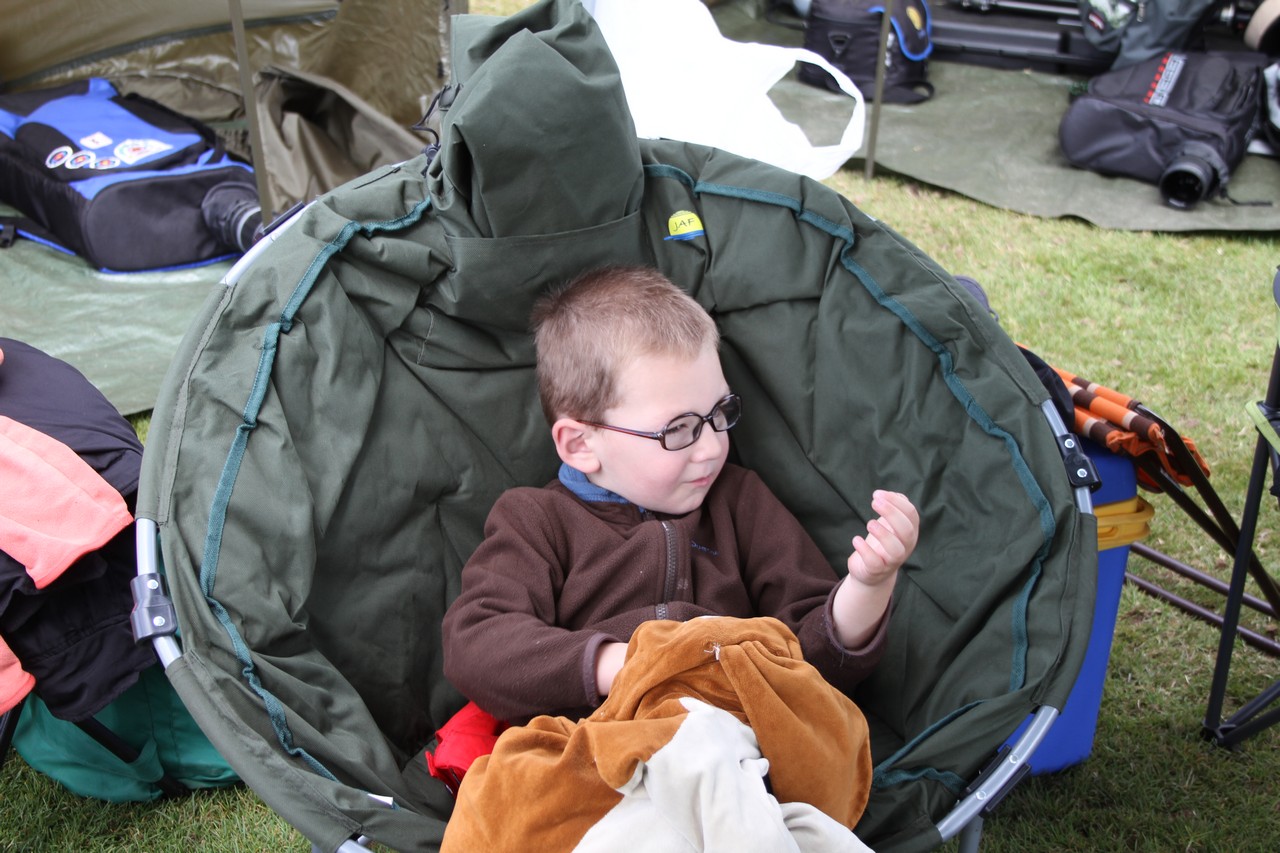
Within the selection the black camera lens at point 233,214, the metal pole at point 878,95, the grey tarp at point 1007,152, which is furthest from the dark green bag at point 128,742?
the grey tarp at point 1007,152

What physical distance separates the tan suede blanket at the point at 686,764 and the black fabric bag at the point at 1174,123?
12.2 ft

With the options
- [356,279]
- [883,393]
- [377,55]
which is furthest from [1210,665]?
[377,55]

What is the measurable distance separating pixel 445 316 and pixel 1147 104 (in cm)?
359

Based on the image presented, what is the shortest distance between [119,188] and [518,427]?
2.26m

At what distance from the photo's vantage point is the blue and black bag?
143 inches

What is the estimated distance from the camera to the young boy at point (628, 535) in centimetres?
161

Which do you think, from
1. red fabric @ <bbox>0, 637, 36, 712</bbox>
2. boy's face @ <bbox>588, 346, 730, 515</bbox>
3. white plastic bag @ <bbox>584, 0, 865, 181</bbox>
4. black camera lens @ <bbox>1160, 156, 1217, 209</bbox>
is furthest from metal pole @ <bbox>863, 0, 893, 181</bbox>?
red fabric @ <bbox>0, 637, 36, 712</bbox>

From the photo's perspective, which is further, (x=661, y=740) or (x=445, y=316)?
(x=445, y=316)

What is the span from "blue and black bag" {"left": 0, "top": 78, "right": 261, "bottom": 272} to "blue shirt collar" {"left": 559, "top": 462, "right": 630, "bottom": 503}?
2.14m

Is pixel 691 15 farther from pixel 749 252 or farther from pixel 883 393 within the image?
pixel 883 393

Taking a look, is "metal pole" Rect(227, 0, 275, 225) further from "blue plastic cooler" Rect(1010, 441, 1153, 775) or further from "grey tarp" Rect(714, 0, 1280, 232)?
"blue plastic cooler" Rect(1010, 441, 1153, 775)

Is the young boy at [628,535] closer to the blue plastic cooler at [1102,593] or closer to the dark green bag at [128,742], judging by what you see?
the blue plastic cooler at [1102,593]

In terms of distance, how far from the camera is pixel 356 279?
1817mm

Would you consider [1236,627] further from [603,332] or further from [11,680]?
[11,680]
